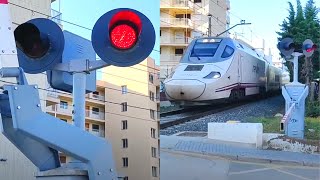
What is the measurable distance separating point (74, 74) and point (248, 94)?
1.90 ft

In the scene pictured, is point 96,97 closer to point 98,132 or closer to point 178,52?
point 98,132

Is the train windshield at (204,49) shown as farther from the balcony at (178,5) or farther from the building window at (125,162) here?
the building window at (125,162)

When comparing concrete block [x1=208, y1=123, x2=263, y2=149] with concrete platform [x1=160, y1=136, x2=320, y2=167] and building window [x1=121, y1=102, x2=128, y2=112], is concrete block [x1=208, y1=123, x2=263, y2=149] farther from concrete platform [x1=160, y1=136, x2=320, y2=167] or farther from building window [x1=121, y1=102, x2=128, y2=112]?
building window [x1=121, y1=102, x2=128, y2=112]

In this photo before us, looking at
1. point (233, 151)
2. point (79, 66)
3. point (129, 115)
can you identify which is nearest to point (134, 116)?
point (129, 115)

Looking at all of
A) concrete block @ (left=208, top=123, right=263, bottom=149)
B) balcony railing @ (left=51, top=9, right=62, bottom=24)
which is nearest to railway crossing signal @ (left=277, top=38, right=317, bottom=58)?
concrete block @ (left=208, top=123, right=263, bottom=149)

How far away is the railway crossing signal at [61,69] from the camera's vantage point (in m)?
1.87

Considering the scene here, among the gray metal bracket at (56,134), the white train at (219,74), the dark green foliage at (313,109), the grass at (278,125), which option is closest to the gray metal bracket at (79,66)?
the gray metal bracket at (56,134)

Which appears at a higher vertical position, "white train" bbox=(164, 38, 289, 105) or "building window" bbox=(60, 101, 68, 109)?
"white train" bbox=(164, 38, 289, 105)

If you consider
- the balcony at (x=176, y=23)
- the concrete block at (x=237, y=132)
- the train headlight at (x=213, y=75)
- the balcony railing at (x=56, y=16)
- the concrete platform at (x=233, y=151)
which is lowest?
the concrete platform at (x=233, y=151)

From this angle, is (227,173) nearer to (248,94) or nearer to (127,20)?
(248,94)

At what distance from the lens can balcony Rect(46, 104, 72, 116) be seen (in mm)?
2029

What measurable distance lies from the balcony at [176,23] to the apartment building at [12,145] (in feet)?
1.32

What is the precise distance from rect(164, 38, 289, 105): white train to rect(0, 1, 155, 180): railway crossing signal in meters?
0.14

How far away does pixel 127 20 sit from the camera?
76.4 inches
